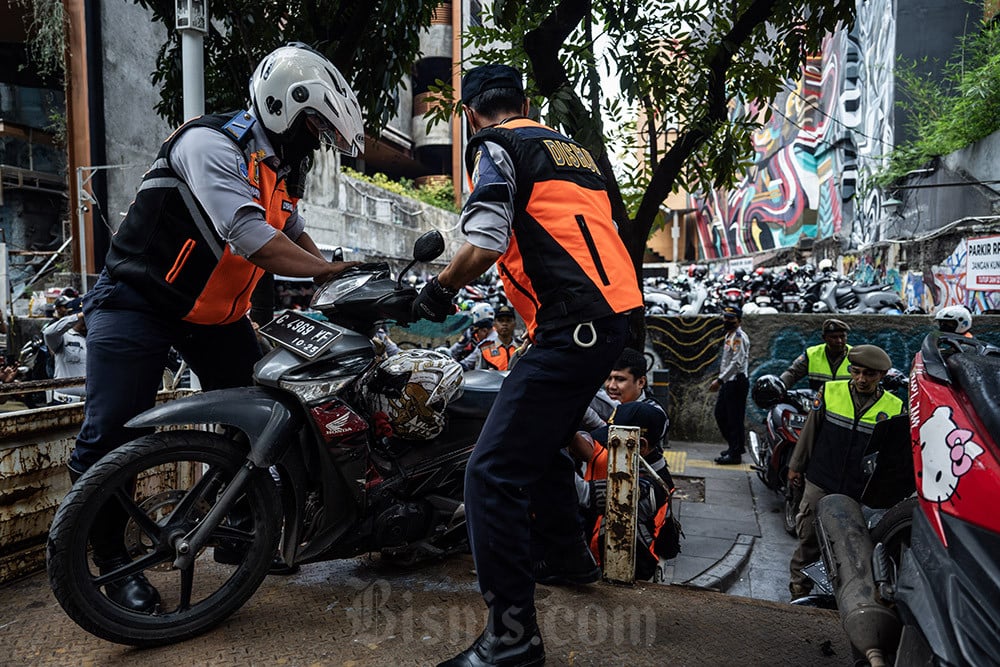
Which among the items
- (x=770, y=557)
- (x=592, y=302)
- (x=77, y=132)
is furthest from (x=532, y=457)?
(x=77, y=132)

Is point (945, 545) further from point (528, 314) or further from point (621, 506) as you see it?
point (621, 506)

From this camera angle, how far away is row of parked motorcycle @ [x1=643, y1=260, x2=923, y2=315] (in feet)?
34.9

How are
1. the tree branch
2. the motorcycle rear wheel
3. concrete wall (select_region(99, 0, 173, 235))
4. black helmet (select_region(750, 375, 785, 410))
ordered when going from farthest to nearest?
1. concrete wall (select_region(99, 0, 173, 235))
2. black helmet (select_region(750, 375, 785, 410))
3. the tree branch
4. the motorcycle rear wheel

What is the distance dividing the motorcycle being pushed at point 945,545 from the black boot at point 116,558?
7.02ft

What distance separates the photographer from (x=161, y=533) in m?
2.20

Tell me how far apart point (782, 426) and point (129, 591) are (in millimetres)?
5038

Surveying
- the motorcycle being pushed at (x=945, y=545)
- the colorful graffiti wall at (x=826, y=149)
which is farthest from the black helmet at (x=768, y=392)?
the colorful graffiti wall at (x=826, y=149)

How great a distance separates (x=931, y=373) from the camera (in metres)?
1.70

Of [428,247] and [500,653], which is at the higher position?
[428,247]

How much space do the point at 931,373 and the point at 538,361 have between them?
3.37 feet

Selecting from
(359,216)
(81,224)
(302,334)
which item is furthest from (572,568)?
(359,216)

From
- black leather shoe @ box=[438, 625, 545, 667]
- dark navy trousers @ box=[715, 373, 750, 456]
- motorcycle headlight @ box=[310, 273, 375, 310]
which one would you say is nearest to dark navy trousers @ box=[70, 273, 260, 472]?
motorcycle headlight @ box=[310, 273, 375, 310]

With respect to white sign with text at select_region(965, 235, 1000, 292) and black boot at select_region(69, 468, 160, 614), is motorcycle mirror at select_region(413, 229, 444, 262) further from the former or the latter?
white sign with text at select_region(965, 235, 1000, 292)

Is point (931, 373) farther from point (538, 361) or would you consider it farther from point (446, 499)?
point (446, 499)
